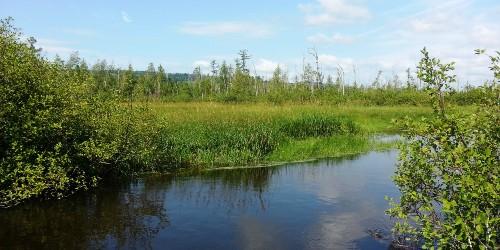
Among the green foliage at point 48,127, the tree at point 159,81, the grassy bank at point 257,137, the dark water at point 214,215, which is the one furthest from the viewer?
the tree at point 159,81

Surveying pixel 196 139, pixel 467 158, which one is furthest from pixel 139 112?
pixel 467 158

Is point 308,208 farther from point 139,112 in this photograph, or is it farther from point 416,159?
point 139,112

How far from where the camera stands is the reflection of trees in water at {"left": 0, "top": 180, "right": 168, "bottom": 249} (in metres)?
11.0

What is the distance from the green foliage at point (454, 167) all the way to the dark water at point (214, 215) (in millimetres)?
3616

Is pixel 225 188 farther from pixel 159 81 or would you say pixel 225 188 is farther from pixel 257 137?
pixel 159 81

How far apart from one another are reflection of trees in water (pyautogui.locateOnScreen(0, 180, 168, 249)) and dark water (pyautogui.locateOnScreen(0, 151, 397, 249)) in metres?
0.03

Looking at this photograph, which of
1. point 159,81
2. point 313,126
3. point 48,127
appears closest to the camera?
point 48,127

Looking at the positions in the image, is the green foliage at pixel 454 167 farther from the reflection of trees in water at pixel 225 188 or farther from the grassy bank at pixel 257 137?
the grassy bank at pixel 257 137

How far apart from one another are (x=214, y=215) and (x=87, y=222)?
3.72 meters

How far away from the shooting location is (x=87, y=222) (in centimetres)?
1242

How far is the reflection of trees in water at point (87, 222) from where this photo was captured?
10953mm

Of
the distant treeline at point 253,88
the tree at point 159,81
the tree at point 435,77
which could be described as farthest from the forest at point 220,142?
the tree at point 159,81

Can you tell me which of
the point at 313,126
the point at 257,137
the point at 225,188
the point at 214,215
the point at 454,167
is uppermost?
the point at 454,167

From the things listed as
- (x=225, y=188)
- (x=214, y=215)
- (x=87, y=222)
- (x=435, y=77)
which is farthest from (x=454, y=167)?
(x=225, y=188)
